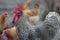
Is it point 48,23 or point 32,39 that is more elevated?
point 48,23

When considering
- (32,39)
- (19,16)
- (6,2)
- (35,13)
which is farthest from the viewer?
(6,2)

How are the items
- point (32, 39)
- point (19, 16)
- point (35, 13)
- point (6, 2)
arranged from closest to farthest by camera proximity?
point (32, 39), point (19, 16), point (35, 13), point (6, 2)

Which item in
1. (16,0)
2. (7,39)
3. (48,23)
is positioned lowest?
(7,39)

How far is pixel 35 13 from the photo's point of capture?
8.87 feet

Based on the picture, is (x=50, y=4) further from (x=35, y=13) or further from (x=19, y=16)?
(x=19, y=16)

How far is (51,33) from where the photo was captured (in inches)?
58.5

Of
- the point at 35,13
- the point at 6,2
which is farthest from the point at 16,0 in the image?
the point at 35,13

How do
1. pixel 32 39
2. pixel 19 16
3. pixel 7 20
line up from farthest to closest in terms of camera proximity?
pixel 7 20, pixel 19 16, pixel 32 39

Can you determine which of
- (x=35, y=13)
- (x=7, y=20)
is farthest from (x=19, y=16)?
(x=35, y=13)

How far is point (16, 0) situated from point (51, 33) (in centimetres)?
148

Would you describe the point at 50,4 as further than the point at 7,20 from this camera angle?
Yes

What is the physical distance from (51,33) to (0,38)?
0.43 metres

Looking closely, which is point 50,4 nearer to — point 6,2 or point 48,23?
point 6,2

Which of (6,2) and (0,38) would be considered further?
(6,2)
